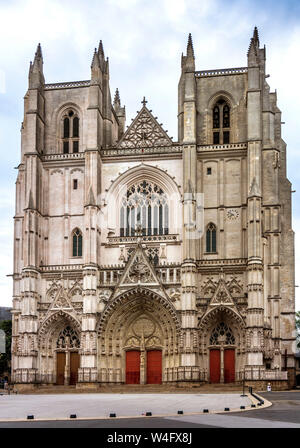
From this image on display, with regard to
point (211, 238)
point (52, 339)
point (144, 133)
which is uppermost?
point (144, 133)

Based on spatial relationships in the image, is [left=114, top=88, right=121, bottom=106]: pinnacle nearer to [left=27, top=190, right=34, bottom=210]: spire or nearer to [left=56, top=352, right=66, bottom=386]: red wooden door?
[left=27, top=190, right=34, bottom=210]: spire

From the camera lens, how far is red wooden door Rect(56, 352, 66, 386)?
189ft

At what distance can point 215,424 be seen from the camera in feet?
61.6

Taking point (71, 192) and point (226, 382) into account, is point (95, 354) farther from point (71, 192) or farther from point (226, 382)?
point (71, 192)

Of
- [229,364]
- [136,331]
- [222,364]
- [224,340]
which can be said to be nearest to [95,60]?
[136,331]

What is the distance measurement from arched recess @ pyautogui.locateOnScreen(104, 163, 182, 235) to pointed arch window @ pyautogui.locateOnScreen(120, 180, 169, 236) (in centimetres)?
35

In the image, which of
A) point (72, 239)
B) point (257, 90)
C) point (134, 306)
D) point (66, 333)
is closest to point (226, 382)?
point (134, 306)

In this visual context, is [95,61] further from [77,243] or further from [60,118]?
[77,243]

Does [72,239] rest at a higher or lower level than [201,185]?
lower

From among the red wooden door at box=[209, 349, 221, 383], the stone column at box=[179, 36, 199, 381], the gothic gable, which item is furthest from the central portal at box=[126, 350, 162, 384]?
the gothic gable

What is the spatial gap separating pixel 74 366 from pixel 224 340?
12405mm

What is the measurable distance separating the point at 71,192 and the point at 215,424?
43385mm

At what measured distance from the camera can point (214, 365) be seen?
55.5 metres

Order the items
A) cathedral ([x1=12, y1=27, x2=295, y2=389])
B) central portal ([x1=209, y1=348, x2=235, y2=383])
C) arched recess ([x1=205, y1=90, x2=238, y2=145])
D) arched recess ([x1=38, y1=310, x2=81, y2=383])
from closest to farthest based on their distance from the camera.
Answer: cathedral ([x1=12, y1=27, x2=295, y2=389]) → central portal ([x1=209, y1=348, x2=235, y2=383]) → arched recess ([x1=38, y1=310, x2=81, y2=383]) → arched recess ([x1=205, y1=90, x2=238, y2=145])
